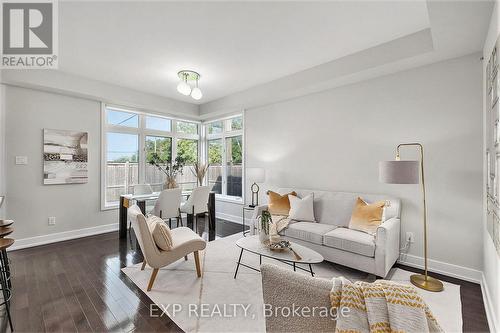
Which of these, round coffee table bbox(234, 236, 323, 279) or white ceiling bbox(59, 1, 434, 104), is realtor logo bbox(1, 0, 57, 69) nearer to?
white ceiling bbox(59, 1, 434, 104)

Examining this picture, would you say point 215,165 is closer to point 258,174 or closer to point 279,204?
point 258,174

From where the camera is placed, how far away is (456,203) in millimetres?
2688

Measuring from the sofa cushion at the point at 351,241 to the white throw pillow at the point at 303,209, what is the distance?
0.53 m

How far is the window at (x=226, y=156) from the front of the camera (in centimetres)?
547

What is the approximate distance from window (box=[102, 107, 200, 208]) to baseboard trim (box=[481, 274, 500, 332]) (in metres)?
5.45

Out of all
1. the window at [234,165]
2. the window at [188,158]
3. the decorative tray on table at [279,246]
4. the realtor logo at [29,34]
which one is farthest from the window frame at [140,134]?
the decorative tray on table at [279,246]

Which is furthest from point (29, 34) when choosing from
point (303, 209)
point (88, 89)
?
point (303, 209)

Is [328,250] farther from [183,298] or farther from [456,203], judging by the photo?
[183,298]

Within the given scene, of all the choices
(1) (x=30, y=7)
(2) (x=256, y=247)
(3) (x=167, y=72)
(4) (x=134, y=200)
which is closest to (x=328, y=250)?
(2) (x=256, y=247)

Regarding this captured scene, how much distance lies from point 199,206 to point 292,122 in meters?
2.34

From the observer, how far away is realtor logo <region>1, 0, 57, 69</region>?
2.22 metres

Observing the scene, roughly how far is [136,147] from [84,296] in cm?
337

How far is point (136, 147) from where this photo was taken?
5.05 metres

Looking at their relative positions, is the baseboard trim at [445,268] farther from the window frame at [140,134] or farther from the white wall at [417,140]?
the window frame at [140,134]
